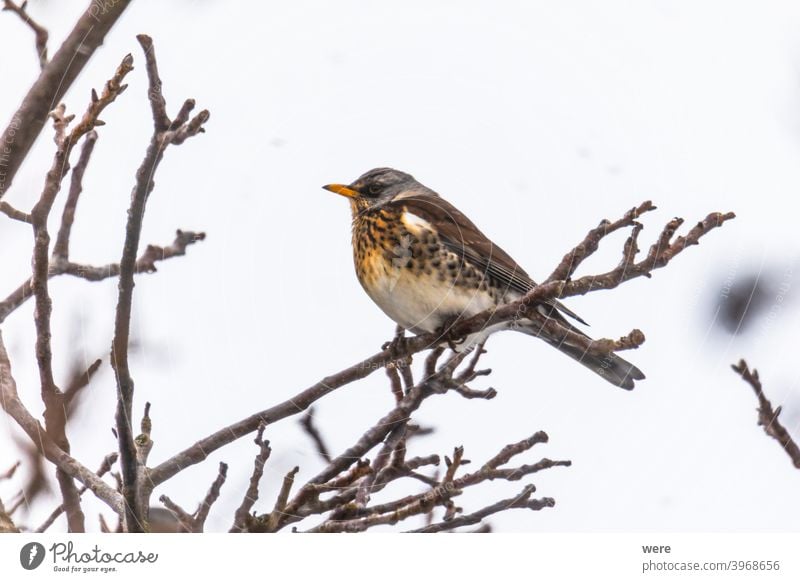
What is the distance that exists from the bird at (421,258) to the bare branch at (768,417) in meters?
0.83

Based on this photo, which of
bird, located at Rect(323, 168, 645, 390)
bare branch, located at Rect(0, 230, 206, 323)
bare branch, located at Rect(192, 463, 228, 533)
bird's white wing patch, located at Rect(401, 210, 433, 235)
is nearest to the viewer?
bare branch, located at Rect(192, 463, 228, 533)

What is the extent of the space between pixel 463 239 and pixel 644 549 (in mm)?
1380

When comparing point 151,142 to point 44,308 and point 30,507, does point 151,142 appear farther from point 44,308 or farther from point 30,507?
point 30,507

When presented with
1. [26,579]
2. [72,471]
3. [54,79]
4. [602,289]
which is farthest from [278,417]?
[54,79]

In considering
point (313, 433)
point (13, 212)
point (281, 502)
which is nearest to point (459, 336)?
point (313, 433)

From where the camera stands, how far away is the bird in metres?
3.60

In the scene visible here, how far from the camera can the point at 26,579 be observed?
2.77m

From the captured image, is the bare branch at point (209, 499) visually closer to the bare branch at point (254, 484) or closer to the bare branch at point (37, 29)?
the bare branch at point (254, 484)

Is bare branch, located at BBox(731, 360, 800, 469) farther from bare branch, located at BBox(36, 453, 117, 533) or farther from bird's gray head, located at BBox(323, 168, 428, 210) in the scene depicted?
bare branch, located at BBox(36, 453, 117, 533)

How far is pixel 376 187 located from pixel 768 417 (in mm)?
1863

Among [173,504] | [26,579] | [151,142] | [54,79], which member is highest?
[54,79]

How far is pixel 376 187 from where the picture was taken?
3924 millimetres

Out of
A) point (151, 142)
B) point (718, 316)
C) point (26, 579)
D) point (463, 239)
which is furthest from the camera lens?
point (463, 239)

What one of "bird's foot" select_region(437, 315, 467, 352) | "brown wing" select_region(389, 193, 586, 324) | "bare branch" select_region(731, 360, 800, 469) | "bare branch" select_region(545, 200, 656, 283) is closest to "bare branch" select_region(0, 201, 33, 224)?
"brown wing" select_region(389, 193, 586, 324)
